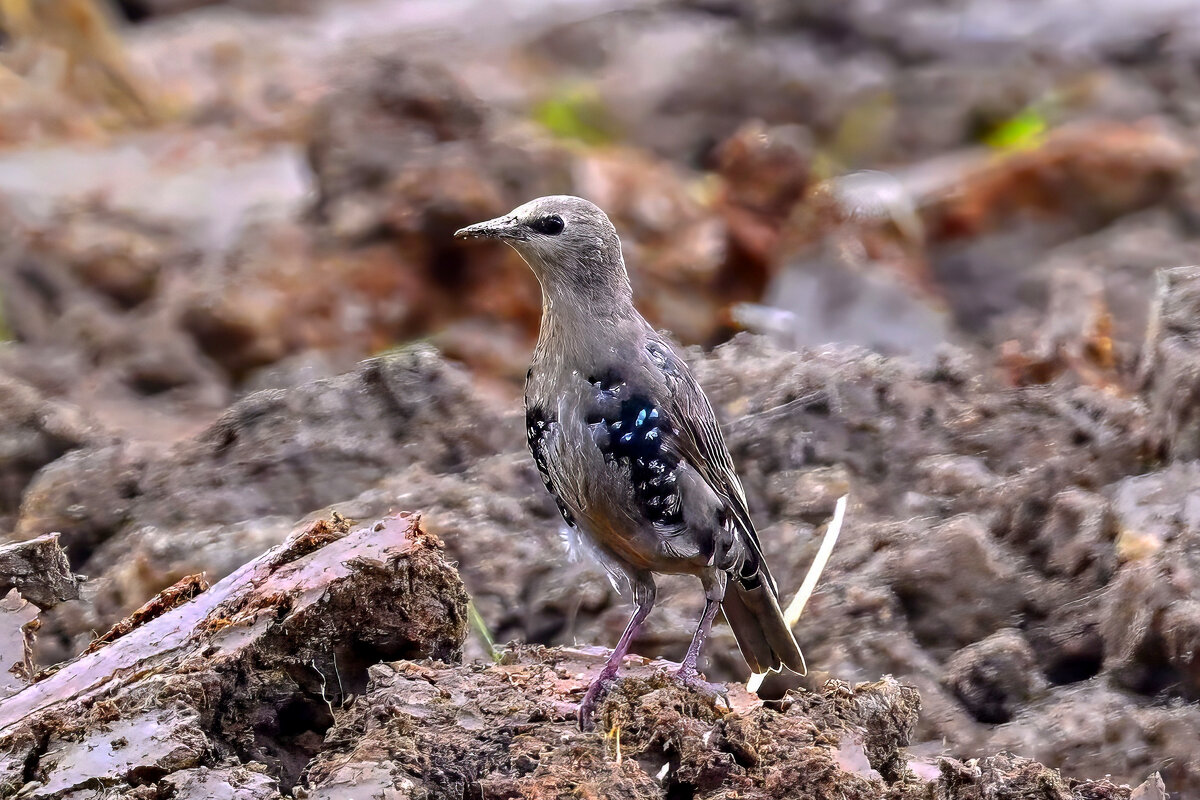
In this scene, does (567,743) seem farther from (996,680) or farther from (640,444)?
(996,680)

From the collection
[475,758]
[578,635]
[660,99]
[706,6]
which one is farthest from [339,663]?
[706,6]

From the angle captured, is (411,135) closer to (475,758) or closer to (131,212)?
(131,212)

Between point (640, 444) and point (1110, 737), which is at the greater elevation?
point (640, 444)

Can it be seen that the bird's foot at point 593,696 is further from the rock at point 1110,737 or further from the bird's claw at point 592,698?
the rock at point 1110,737

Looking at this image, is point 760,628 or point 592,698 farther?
point 760,628

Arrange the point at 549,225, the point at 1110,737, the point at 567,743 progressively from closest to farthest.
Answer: the point at 567,743 < the point at 1110,737 < the point at 549,225

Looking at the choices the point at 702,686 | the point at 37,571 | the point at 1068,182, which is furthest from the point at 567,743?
the point at 1068,182

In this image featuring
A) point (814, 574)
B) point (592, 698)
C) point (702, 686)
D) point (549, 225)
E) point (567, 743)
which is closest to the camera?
point (567, 743)

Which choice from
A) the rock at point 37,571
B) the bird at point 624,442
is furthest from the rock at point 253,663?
the bird at point 624,442
